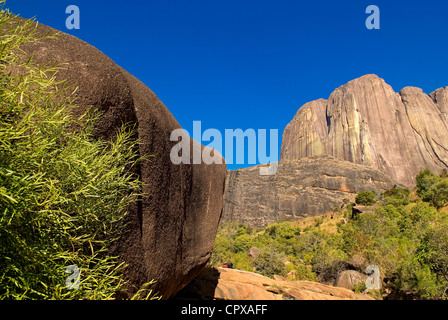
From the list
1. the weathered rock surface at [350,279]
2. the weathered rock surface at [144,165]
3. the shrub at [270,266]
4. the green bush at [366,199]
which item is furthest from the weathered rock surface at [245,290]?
the green bush at [366,199]

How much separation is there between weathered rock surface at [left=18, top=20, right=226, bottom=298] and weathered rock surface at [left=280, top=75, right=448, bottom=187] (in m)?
74.9

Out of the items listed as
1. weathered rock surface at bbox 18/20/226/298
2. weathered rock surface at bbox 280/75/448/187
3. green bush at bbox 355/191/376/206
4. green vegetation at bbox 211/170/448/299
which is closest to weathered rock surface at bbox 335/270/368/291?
green vegetation at bbox 211/170/448/299

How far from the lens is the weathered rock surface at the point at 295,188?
5112 cm

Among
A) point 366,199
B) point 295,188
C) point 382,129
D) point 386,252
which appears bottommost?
point 386,252

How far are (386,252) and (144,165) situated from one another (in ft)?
55.8

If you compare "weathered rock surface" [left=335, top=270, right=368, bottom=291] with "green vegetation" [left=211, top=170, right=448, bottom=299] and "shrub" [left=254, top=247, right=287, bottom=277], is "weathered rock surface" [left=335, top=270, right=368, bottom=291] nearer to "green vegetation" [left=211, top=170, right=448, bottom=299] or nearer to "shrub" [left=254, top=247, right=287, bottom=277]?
"green vegetation" [left=211, top=170, right=448, bottom=299]

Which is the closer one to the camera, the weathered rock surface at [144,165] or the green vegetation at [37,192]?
the green vegetation at [37,192]

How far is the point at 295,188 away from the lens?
2101 inches

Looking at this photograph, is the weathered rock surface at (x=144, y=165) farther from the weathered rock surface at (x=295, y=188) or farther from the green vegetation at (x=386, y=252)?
the weathered rock surface at (x=295, y=188)

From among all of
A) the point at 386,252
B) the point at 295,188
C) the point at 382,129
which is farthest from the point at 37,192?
the point at 382,129

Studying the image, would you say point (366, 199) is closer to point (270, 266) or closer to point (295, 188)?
point (295, 188)

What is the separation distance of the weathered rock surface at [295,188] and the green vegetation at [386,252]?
63.8ft

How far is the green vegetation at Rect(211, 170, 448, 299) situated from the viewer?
421 inches
